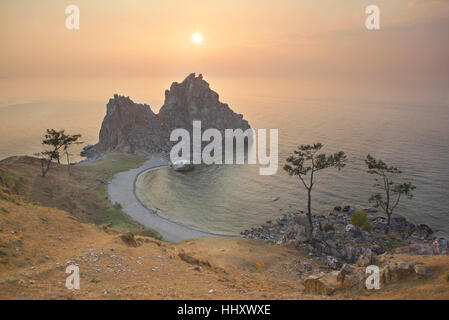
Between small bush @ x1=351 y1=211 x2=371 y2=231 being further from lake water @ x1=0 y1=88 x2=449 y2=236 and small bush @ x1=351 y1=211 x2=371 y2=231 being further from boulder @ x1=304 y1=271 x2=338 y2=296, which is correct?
boulder @ x1=304 y1=271 x2=338 y2=296

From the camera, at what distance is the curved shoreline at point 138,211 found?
43.5 m

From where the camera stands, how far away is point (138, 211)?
50562mm

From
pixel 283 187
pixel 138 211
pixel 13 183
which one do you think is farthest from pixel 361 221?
pixel 13 183

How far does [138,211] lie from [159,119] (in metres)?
70.7

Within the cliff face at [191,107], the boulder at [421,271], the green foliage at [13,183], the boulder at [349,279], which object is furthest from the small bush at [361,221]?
the cliff face at [191,107]

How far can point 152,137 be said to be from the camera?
104 metres

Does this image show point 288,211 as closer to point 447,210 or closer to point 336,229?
point 336,229

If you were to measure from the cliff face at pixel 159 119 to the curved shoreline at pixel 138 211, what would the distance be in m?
30.0

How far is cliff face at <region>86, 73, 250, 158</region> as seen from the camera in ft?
333

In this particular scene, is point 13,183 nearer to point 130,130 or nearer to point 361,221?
point 361,221

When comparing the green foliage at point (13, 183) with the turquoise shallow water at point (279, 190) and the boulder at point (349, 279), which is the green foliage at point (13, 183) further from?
the boulder at point (349, 279)

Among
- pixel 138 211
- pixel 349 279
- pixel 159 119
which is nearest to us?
pixel 349 279

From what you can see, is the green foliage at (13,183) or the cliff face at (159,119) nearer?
the green foliage at (13,183)
